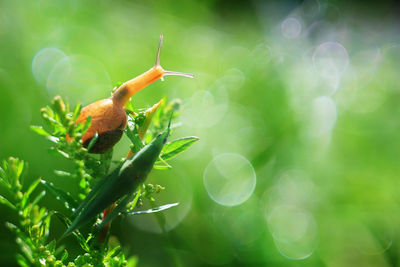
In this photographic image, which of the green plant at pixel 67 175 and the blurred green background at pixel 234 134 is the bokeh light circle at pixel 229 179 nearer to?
the blurred green background at pixel 234 134

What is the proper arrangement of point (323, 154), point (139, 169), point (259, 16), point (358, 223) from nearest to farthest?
point (139, 169), point (358, 223), point (323, 154), point (259, 16)

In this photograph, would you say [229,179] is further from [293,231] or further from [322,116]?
[322,116]

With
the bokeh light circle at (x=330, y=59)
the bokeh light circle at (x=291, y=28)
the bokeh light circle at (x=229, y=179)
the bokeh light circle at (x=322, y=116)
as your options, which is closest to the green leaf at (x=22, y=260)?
the bokeh light circle at (x=229, y=179)

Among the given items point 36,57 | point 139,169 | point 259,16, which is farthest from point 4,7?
point 259,16

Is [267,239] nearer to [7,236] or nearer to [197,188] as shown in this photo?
[197,188]

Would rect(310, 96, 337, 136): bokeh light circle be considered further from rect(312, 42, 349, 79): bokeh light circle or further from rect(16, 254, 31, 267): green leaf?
rect(16, 254, 31, 267): green leaf

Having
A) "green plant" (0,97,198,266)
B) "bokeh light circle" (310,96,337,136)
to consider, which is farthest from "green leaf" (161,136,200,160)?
"bokeh light circle" (310,96,337,136)
